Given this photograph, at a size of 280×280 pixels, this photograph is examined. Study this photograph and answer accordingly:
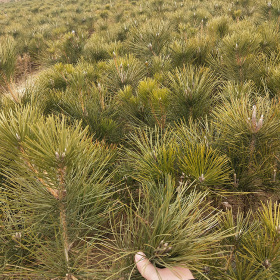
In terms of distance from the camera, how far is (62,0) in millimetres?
9133

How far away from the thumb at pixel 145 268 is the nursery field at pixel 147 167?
0.01 meters

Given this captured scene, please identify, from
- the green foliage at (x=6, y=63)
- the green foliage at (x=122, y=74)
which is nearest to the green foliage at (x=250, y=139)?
the green foliage at (x=122, y=74)

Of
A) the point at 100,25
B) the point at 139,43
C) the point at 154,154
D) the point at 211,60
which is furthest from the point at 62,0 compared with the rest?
the point at 154,154

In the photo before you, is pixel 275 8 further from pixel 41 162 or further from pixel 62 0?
pixel 62 0

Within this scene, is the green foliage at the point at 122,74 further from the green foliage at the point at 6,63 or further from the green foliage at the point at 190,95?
the green foliage at the point at 6,63

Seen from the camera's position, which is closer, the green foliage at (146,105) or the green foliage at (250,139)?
the green foliage at (250,139)

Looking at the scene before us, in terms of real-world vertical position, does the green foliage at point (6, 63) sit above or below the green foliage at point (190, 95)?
above

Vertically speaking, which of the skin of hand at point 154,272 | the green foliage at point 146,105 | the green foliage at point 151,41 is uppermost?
the green foliage at point 151,41

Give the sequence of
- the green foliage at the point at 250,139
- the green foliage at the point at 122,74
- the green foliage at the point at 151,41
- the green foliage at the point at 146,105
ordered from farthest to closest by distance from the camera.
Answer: the green foliage at the point at 151,41
the green foliage at the point at 122,74
the green foliage at the point at 146,105
the green foliage at the point at 250,139

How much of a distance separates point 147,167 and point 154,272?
11.4 inches

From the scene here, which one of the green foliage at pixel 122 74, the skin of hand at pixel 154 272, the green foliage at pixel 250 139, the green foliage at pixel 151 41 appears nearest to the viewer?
the skin of hand at pixel 154 272

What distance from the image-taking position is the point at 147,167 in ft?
2.29

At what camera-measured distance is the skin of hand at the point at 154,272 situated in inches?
19.3

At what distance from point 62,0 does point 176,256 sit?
10.9m
